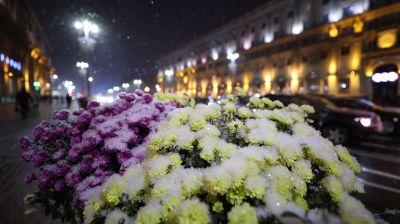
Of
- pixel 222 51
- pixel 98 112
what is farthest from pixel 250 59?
pixel 98 112

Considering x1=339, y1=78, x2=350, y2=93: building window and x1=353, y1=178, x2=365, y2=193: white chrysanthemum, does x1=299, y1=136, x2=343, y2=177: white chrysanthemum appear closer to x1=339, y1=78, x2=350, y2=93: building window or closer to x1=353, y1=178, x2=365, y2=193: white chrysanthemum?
x1=353, y1=178, x2=365, y2=193: white chrysanthemum

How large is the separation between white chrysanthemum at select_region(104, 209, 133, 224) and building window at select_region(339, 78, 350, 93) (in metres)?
39.5

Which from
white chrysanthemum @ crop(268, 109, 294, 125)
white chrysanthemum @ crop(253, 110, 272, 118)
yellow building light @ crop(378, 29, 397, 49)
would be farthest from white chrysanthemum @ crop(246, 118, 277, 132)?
yellow building light @ crop(378, 29, 397, 49)

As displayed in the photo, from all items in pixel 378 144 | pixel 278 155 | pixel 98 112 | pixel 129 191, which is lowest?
pixel 378 144

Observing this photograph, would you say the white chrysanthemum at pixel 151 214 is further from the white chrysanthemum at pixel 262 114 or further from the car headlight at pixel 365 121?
the car headlight at pixel 365 121

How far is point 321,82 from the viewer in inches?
1631

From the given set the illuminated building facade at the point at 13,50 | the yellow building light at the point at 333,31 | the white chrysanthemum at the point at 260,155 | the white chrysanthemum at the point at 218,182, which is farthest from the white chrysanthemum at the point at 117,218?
the yellow building light at the point at 333,31

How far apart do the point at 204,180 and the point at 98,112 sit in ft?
8.24

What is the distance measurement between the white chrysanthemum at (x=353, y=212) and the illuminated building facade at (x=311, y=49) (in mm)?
34754

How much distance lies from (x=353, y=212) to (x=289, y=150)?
539mm

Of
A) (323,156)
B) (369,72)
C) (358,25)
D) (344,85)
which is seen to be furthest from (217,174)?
(344,85)

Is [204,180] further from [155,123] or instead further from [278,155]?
[155,123]

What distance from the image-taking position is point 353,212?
164 centimetres

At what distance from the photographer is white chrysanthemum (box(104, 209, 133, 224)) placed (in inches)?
72.0
